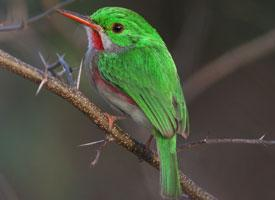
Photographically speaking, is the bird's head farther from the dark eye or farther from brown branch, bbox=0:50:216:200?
brown branch, bbox=0:50:216:200

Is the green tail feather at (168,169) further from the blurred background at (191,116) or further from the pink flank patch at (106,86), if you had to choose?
the blurred background at (191,116)

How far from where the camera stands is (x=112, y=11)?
3.67 meters

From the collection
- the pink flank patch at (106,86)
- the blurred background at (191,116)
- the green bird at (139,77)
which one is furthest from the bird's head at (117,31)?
the blurred background at (191,116)

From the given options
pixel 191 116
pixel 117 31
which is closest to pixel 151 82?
pixel 117 31

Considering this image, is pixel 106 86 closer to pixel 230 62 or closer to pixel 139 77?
pixel 139 77

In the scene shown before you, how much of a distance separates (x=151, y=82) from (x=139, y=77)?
72mm

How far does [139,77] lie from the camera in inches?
137

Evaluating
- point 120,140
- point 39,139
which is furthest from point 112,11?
point 39,139

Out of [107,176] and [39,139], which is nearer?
[39,139]

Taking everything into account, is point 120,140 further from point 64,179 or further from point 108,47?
point 64,179

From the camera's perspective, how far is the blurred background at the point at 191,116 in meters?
5.73

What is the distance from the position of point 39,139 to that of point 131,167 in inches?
46.0

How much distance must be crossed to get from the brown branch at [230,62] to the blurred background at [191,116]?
0.01 metres

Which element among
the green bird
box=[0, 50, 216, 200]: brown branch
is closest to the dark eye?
the green bird
